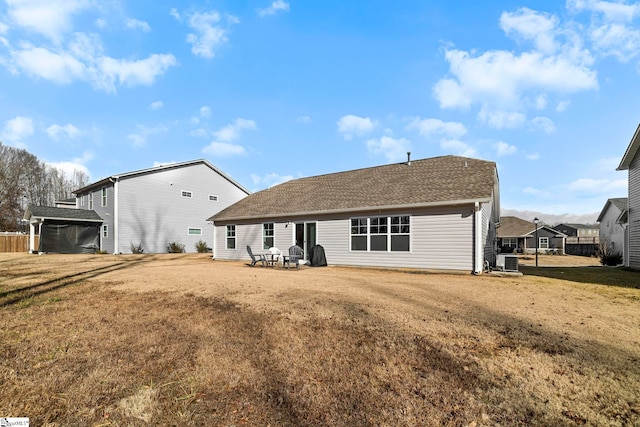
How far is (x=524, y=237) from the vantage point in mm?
40875

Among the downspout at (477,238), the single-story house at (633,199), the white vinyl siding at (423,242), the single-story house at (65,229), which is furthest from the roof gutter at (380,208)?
the single-story house at (65,229)

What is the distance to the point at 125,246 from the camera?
2338cm

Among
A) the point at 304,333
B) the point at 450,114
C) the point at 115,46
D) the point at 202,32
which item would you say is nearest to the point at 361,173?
the point at 450,114

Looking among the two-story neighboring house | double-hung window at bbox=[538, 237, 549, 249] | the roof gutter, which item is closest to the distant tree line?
the two-story neighboring house

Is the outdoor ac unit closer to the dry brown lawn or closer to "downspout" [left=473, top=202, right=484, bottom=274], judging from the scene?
"downspout" [left=473, top=202, right=484, bottom=274]

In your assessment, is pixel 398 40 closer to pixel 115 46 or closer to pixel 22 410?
pixel 115 46

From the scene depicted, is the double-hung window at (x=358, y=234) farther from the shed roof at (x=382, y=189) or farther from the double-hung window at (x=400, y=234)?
the double-hung window at (x=400, y=234)

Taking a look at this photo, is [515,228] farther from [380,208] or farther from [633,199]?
[380,208]

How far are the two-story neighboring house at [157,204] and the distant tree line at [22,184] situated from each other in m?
17.5

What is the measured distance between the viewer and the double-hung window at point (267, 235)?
1711cm

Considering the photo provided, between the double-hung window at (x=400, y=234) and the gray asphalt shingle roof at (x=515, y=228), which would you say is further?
the gray asphalt shingle roof at (x=515, y=228)

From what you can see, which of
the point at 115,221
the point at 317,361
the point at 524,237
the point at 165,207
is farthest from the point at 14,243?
the point at 524,237

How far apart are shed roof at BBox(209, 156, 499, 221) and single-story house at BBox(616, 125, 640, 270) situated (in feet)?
21.3

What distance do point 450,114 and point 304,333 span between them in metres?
16.5
